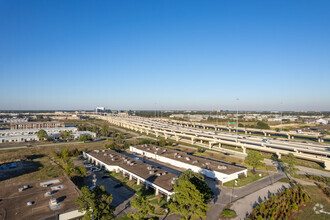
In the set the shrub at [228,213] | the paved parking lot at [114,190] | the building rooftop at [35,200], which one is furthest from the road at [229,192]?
the building rooftop at [35,200]

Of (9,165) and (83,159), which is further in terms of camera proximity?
(83,159)

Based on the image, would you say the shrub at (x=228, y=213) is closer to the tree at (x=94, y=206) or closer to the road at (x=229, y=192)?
the road at (x=229, y=192)

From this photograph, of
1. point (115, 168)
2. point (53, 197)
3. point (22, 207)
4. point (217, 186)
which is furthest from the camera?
point (115, 168)

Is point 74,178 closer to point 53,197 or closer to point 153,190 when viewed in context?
point 53,197

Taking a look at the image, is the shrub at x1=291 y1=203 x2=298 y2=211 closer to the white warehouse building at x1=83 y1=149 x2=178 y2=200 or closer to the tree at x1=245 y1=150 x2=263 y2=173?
the tree at x1=245 y1=150 x2=263 y2=173

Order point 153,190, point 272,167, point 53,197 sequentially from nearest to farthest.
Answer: point 53,197
point 153,190
point 272,167

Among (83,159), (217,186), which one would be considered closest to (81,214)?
(217,186)

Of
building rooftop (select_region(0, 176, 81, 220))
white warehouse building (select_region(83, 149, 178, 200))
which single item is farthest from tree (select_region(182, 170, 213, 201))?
building rooftop (select_region(0, 176, 81, 220))
